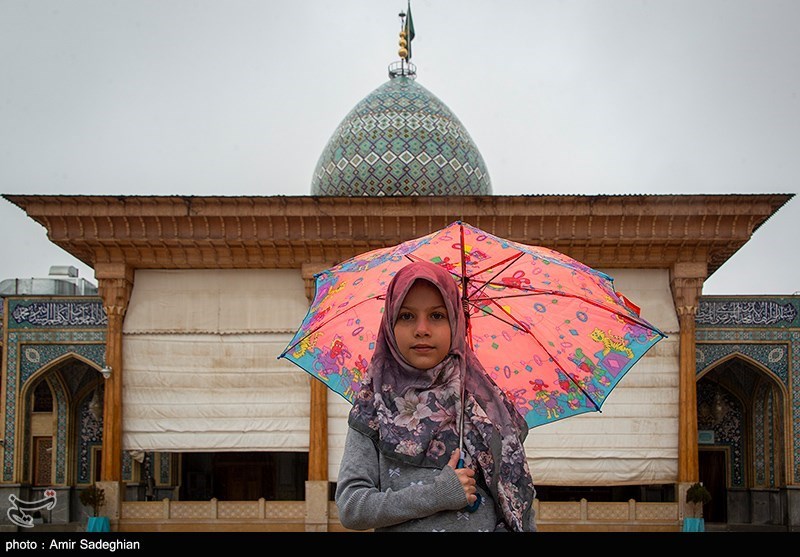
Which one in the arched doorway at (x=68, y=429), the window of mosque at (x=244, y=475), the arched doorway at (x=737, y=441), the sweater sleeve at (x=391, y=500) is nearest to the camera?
the sweater sleeve at (x=391, y=500)

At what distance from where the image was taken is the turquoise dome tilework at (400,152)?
14000 mm

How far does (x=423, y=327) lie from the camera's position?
2.25m

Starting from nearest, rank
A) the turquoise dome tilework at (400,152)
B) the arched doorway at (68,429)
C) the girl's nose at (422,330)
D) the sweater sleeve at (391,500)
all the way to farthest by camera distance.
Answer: the sweater sleeve at (391,500) → the girl's nose at (422,330) → the turquoise dome tilework at (400,152) → the arched doorway at (68,429)

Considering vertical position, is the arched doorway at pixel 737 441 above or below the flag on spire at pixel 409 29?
below

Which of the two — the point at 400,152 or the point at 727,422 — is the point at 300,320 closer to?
the point at 400,152

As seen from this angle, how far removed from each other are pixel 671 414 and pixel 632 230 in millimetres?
2687

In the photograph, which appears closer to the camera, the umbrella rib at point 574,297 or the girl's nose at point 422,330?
the girl's nose at point 422,330

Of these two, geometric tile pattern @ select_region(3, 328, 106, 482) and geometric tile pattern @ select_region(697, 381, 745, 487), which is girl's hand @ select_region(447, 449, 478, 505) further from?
geometric tile pattern @ select_region(697, 381, 745, 487)

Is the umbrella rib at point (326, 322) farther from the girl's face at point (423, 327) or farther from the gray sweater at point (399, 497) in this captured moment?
the gray sweater at point (399, 497)

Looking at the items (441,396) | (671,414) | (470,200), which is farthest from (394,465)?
(671,414)

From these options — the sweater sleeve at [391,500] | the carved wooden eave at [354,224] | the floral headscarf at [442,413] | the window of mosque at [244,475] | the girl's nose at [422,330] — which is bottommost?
the window of mosque at [244,475]

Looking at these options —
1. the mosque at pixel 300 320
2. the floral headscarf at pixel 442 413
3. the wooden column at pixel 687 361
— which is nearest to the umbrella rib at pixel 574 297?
the floral headscarf at pixel 442 413

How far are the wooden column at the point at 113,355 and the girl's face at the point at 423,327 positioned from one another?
10.8 m

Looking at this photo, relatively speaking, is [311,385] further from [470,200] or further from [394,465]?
[394,465]
